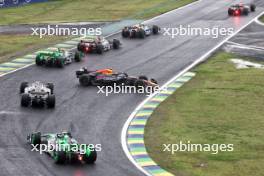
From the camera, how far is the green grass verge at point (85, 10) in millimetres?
72250

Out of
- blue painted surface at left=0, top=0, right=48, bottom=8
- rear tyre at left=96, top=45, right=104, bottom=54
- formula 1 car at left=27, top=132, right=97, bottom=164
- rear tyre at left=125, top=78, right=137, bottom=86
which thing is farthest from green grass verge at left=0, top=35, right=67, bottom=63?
formula 1 car at left=27, top=132, right=97, bottom=164

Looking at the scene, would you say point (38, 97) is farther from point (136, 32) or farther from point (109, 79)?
point (136, 32)

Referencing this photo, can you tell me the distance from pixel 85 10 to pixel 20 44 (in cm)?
2060

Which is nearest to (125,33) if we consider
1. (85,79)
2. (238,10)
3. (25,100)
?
(238,10)

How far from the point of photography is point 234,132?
35.6 metres

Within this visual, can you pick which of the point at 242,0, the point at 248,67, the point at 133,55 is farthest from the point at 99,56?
the point at 242,0

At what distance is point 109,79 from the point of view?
44.3 meters

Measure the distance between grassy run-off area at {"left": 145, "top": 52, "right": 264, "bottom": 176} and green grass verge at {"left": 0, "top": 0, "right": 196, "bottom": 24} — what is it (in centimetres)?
2494

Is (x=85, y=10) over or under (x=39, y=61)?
under

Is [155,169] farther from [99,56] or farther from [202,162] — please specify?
[99,56]

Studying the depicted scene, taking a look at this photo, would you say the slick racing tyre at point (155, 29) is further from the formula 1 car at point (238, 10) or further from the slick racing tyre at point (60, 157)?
the slick racing tyre at point (60, 157)

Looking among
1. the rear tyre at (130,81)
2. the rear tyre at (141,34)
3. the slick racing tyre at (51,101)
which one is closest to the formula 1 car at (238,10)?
the rear tyre at (141,34)

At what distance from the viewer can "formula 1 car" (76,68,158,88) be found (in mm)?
43969

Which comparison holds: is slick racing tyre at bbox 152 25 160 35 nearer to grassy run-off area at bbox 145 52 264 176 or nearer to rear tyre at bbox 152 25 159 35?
rear tyre at bbox 152 25 159 35
